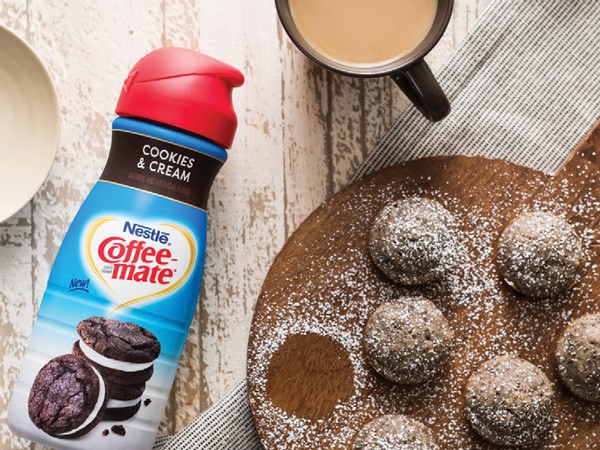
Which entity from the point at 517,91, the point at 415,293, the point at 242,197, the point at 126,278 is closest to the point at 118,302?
the point at 126,278

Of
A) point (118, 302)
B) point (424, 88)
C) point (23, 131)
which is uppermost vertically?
point (424, 88)

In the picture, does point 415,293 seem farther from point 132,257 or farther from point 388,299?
point 132,257

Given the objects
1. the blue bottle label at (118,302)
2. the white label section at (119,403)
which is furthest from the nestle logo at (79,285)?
the white label section at (119,403)

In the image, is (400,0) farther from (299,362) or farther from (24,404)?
(24,404)

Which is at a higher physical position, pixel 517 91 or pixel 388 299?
pixel 517 91

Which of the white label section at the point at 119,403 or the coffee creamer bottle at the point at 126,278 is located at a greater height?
the coffee creamer bottle at the point at 126,278

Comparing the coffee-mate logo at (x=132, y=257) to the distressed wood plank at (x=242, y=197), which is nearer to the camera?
the coffee-mate logo at (x=132, y=257)

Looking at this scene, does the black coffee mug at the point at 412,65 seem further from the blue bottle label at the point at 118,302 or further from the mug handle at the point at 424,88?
the blue bottle label at the point at 118,302
